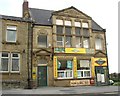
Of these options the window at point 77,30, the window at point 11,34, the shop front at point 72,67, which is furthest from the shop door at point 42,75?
the window at point 77,30

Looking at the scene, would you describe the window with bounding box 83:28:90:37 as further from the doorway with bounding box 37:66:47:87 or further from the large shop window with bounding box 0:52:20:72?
the large shop window with bounding box 0:52:20:72

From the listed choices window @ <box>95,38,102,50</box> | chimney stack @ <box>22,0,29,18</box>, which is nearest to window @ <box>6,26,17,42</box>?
chimney stack @ <box>22,0,29,18</box>

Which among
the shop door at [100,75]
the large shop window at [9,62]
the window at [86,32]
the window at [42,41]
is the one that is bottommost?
the shop door at [100,75]

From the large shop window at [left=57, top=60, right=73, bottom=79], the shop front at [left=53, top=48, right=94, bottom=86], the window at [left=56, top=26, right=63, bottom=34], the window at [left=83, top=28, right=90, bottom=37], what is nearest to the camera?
the shop front at [left=53, top=48, right=94, bottom=86]

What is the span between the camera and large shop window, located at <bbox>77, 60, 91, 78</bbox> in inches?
1109

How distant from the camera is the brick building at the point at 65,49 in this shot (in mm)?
26125

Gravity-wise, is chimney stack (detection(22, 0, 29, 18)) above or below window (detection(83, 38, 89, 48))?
above

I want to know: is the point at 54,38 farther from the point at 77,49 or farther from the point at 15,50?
the point at 15,50

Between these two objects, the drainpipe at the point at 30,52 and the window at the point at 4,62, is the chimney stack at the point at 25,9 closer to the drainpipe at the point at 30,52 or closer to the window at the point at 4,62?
the drainpipe at the point at 30,52

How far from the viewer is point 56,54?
26.9 meters

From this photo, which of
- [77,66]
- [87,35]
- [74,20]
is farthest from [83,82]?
Answer: [74,20]

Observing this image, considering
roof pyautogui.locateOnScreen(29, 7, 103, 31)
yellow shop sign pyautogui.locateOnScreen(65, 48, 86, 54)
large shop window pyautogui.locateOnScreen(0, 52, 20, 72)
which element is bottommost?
large shop window pyautogui.locateOnScreen(0, 52, 20, 72)

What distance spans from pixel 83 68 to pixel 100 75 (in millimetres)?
2742

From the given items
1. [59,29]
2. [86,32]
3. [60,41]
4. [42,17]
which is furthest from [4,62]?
[86,32]
